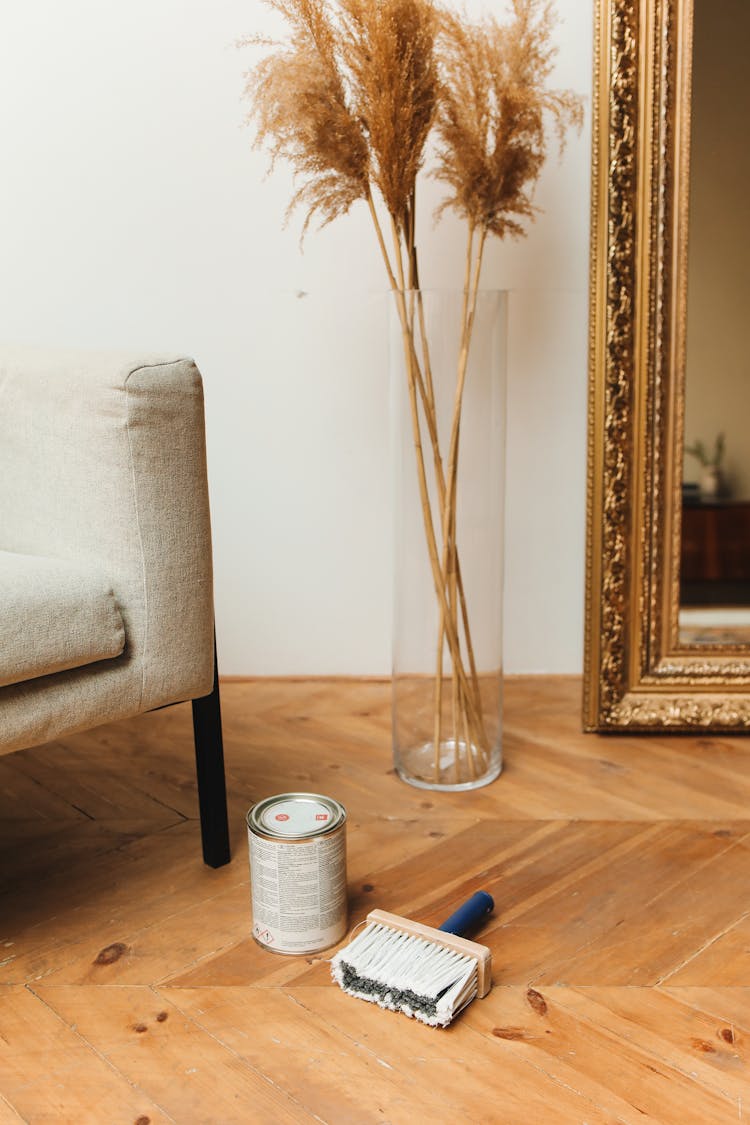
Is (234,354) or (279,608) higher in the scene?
(234,354)

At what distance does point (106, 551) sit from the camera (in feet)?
4.32

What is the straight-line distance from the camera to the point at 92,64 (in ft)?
6.49

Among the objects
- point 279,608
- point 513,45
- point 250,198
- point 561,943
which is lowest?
point 561,943

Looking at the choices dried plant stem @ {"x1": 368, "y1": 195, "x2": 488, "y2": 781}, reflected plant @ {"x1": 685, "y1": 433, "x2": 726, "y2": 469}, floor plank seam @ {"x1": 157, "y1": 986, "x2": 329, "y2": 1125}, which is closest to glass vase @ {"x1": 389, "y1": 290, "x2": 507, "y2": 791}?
dried plant stem @ {"x1": 368, "y1": 195, "x2": 488, "y2": 781}

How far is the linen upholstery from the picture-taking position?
1264mm

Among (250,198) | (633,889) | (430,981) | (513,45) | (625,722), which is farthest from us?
(250,198)

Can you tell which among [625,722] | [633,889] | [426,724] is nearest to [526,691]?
[625,722]

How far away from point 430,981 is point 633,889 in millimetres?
354

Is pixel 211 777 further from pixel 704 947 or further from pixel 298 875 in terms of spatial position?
pixel 704 947

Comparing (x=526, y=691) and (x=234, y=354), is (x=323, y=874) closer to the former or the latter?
(x=526, y=691)

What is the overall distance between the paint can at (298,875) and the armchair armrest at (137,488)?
0.69 ft

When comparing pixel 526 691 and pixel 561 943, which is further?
pixel 526 691

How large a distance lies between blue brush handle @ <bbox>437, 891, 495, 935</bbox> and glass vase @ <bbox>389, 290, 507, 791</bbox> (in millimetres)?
417

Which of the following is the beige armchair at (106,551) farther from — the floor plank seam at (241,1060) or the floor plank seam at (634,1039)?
the floor plank seam at (634,1039)
